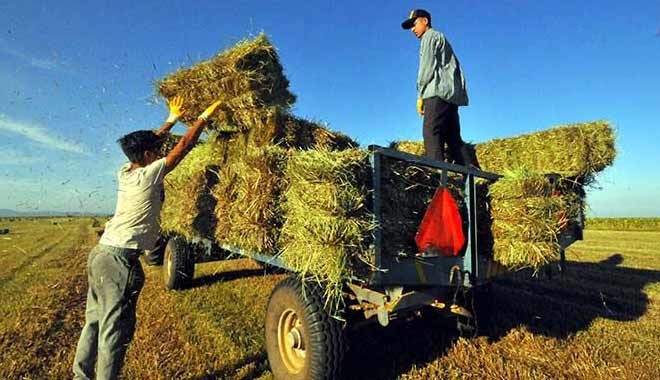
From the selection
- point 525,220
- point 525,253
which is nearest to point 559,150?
point 525,220

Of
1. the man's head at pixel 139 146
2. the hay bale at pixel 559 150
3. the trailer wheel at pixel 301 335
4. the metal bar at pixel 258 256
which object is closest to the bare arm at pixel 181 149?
the man's head at pixel 139 146

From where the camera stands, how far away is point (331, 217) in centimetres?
277

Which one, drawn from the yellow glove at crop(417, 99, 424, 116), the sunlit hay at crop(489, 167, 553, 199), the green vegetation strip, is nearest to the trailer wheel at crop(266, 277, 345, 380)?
the sunlit hay at crop(489, 167, 553, 199)

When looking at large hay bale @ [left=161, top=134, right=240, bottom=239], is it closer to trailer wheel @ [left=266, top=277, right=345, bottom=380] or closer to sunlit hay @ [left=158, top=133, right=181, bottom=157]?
trailer wheel @ [left=266, top=277, right=345, bottom=380]

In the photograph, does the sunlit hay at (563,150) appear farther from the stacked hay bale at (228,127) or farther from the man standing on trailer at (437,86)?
the stacked hay bale at (228,127)

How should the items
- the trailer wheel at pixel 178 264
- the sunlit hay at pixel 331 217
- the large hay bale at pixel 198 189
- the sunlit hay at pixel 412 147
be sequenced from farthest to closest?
1. the sunlit hay at pixel 412 147
2. the trailer wheel at pixel 178 264
3. the large hay bale at pixel 198 189
4. the sunlit hay at pixel 331 217

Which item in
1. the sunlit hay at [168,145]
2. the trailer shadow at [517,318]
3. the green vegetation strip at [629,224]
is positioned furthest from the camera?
the green vegetation strip at [629,224]

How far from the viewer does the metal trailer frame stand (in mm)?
3000

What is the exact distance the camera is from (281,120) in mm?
4633

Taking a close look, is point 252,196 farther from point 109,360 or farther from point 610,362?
point 610,362

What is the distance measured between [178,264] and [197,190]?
227 cm

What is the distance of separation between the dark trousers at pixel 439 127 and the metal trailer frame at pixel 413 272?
3.03 feet

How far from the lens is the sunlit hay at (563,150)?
17.0 ft

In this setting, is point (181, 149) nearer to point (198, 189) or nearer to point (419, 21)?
point (198, 189)
